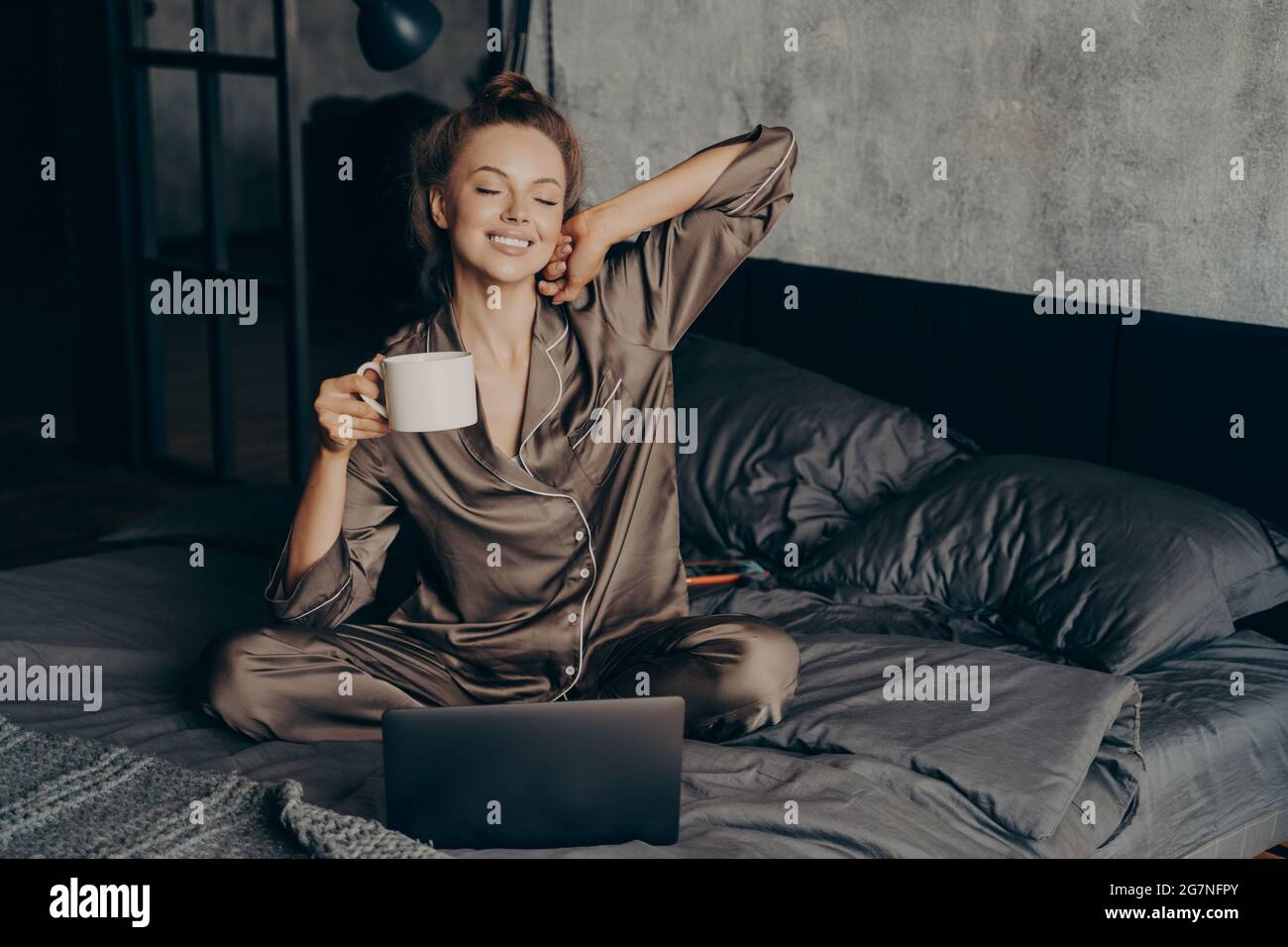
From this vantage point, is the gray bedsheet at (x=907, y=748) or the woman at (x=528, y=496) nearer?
the gray bedsheet at (x=907, y=748)

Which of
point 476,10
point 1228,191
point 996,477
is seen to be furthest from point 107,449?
point 476,10

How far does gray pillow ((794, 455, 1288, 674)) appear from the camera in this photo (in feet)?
6.88

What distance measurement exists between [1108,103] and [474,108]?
1.15 meters

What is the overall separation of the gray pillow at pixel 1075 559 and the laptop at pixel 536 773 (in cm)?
82

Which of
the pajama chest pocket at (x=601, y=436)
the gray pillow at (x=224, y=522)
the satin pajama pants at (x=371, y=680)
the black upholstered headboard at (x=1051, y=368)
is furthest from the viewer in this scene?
the gray pillow at (x=224, y=522)

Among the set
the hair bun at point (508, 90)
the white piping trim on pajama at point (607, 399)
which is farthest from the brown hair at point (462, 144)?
the white piping trim on pajama at point (607, 399)

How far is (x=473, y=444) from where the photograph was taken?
1.94 meters

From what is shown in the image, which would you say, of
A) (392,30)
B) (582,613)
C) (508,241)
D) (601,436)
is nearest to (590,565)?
(582,613)

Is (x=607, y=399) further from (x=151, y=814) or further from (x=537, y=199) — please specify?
(x=151, y=814)

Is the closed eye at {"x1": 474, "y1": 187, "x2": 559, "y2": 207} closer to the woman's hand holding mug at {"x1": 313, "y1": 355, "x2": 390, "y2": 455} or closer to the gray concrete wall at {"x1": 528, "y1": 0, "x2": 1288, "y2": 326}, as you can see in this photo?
the woman's hand holding mug at {"x1": 313, "y1": 355, "x2": 390, "y2": 455}

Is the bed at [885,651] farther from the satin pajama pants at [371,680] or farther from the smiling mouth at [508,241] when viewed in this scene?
the smiling mouth at [508,241]

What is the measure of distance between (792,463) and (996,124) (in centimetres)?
73

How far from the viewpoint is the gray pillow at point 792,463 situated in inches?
101
